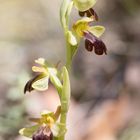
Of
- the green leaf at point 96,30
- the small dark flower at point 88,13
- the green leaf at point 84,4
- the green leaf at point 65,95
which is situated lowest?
the green leaf at point 65,95

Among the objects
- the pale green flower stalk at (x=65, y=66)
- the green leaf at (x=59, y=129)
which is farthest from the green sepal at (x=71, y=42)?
the green leaf at (x=59, y=129)

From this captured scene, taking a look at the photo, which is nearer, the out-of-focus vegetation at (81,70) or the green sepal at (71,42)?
the green sepal at (71,42)

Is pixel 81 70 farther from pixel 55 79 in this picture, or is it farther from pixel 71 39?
pixel 71 39

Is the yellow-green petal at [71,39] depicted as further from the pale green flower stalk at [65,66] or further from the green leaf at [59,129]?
the green leaf at [59,129]

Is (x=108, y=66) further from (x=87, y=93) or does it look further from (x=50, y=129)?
(x=50, y=129)

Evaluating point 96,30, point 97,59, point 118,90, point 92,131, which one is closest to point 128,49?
point 97,59
